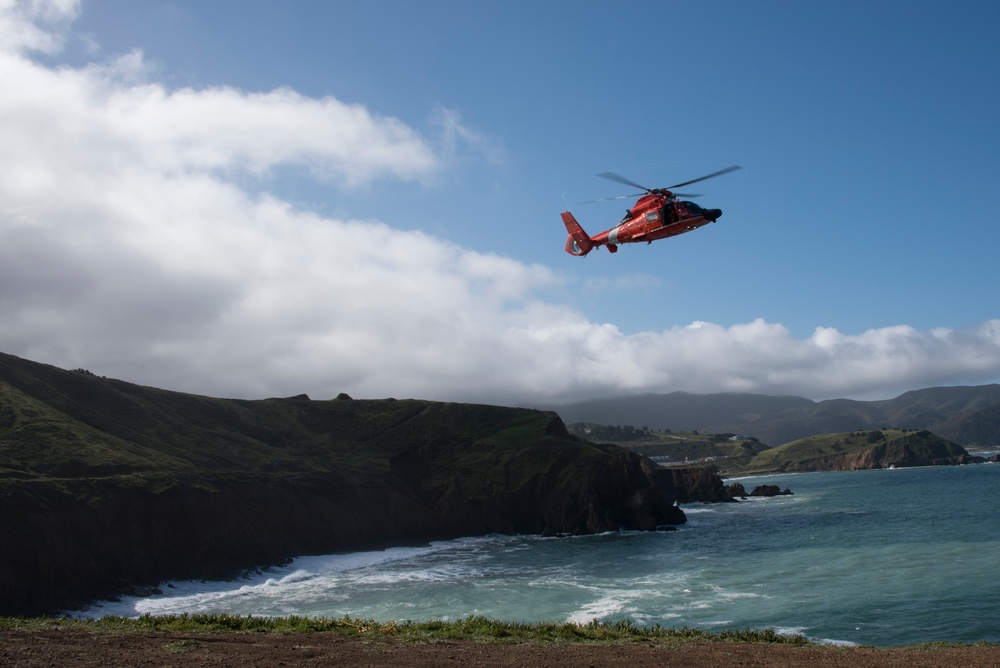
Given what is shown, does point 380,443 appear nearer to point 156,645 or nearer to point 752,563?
point 752,563

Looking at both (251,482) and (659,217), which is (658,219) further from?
(251,482)

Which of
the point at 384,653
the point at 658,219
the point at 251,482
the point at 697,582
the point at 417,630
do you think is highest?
the point at 658,219

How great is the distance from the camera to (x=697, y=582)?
43.1m

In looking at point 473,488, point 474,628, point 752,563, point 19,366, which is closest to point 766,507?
point 473,488

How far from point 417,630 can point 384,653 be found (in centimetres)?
433

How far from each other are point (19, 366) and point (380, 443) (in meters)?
39.8

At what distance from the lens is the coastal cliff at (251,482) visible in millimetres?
46531

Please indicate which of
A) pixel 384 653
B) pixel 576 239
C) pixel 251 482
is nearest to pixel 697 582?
pixel 576 239

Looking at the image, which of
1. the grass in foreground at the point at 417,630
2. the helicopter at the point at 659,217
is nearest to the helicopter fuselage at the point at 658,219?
the helicopter at the point at 659,217

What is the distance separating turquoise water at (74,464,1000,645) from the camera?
32.1 metres

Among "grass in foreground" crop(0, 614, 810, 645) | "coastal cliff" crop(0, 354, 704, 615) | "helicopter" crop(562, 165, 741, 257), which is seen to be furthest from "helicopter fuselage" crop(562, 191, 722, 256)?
"coastal cliff" crop(0, 354, 704, 615)

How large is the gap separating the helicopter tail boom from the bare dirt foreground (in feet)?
68.9

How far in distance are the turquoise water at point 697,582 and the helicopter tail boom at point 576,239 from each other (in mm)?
17893

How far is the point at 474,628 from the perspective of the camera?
78.8ft
